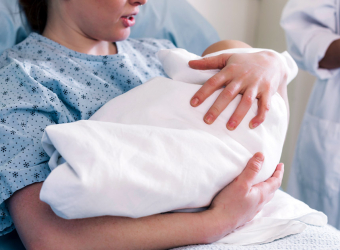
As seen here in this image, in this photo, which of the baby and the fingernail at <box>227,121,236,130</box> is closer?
the baby

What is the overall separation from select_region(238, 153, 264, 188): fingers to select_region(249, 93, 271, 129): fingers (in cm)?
6

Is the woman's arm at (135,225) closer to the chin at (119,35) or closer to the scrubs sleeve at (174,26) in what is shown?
the chin at (119,35)

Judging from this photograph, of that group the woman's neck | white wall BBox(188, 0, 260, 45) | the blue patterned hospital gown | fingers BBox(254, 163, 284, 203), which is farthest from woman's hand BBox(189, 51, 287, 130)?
white wall BBox(188, 0, 260, 45)

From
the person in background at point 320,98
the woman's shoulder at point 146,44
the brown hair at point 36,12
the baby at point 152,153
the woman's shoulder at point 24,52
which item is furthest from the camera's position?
the person in background at point 320,98

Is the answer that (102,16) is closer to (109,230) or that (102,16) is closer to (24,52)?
(24,52)

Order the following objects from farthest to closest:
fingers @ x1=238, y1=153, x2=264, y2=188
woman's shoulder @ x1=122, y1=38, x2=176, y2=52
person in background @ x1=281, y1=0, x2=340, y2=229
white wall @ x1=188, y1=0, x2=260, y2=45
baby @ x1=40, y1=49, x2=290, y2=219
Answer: white wall @ x1=188, y1=0, x2=260, y2=45 → person in background @ x1=281, y1=0, x2=340, y2=229 → woman's shoulder @ x1=122, y1=38, x2=176, y2=52 → fingers @ x1=238, y1=153, x2=264, y2=188 → baby @ x1=40, y1=49, x2=290, y2=219

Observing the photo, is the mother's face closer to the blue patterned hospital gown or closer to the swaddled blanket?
the blue patterned hospital gown

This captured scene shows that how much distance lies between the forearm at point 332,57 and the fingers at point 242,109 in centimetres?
67

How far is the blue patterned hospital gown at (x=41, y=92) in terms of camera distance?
53 cm

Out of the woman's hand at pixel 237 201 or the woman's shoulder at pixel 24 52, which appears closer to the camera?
the woman's hand at pixel 237 201

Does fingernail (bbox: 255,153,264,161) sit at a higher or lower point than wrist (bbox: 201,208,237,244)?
higher

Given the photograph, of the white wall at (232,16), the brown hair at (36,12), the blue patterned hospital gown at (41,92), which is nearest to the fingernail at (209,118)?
the blue patterned hospital gown at (41,92)

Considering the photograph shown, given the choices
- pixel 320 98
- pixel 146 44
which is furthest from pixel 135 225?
pixel 320 98

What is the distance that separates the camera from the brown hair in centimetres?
87
